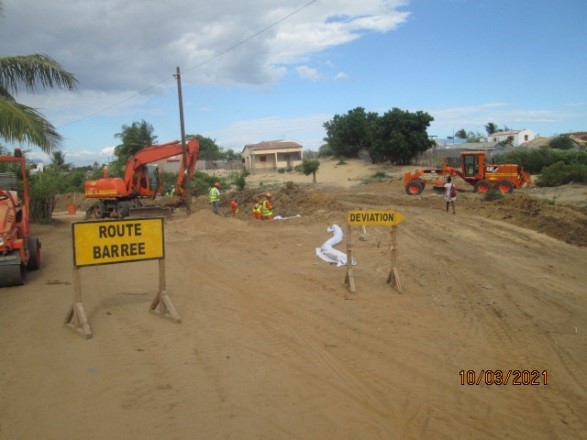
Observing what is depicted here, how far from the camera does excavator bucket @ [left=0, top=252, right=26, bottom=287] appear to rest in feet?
30.4

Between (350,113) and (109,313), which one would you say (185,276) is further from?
(350,113)

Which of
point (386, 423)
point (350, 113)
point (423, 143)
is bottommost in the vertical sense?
point (386, 423)

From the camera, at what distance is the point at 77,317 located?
22.3 feet

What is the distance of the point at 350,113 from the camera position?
6291 centimetres

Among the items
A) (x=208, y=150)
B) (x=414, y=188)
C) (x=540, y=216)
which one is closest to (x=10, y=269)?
(x=540, y=216)

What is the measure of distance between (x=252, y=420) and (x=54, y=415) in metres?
1.71

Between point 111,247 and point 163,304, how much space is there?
116cm

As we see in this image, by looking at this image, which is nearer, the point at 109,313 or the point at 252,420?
the point at 252,420

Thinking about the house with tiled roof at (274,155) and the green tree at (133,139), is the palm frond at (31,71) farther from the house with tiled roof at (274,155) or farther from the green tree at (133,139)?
the house with tiled roof at (274,155)

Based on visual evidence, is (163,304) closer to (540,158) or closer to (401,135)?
(540,158)

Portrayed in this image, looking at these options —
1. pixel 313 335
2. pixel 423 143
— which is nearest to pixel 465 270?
pixel 313 335

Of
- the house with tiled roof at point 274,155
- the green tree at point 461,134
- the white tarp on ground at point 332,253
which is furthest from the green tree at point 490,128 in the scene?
the white tarp on ground at point 332,253

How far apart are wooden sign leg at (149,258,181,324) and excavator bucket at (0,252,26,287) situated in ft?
11.3

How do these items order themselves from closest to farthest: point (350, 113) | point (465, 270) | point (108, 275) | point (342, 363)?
point (342, 363)
point (108, 275)
point (465, 270)
point (350, 113)
